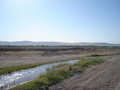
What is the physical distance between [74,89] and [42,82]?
3.16 metres

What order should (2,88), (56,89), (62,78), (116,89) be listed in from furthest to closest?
(62,78)
(2,88)
(56,89)
(116,89)

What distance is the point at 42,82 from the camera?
11.5 m

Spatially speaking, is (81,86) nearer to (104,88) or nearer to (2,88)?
(104,88)

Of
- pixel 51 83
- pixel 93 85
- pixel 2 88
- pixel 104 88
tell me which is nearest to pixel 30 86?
pixel 51 83

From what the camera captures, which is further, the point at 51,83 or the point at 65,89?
the point at 51,83

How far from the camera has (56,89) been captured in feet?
33.2

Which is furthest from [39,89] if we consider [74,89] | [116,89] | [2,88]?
[116,89]

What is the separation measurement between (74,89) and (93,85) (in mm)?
1813

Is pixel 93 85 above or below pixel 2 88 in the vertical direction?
above

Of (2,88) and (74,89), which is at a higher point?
(74,89)

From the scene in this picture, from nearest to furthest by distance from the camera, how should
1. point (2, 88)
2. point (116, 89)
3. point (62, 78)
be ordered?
point (116, 89) < point (2, 88) < point (62, 78)

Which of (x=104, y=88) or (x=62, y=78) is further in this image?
(x=62, y=78)

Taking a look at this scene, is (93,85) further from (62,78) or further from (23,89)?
(23,89)

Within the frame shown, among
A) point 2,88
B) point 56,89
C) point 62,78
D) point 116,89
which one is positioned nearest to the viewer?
point 116,89
